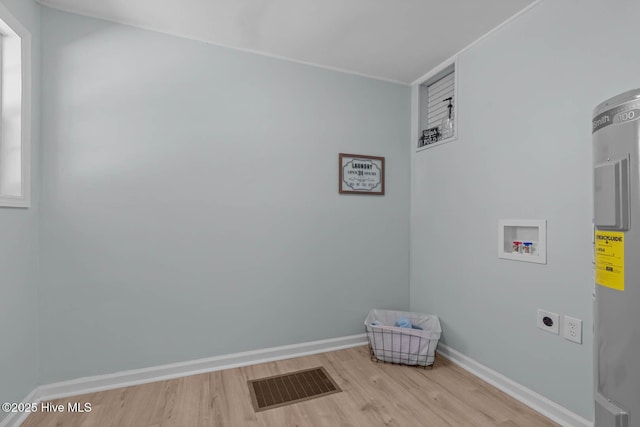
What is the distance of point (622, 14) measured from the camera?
4.40ft

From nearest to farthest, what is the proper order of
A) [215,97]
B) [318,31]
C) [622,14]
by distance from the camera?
1. [622,14]
2. [318,31]
3. [215,97]

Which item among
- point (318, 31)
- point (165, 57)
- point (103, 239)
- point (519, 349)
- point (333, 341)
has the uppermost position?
point (318, 31)

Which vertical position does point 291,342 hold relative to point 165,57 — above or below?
below

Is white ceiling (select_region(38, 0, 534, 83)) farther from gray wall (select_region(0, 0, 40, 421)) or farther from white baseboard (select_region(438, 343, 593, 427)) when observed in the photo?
white baseboard (select_region(438, 343, 593, 427))

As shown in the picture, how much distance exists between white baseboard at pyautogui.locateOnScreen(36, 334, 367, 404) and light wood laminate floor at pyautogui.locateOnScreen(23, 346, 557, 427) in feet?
0.15

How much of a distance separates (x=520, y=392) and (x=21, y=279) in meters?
2.85

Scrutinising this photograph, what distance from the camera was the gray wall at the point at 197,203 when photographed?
1.81 metres

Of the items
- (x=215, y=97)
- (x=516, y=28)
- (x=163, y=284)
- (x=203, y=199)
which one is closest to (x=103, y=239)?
(x=163, y=284)

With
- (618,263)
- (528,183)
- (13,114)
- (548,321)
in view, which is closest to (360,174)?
(528,183)

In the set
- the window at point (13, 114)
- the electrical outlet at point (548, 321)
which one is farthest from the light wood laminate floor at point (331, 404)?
the window at point (13, 114)

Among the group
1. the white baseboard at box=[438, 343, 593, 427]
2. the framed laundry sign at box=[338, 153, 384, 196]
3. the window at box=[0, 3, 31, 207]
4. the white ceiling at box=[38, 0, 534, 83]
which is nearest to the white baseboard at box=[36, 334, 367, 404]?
the white baseboard at box=[438, 343, 593, 427]

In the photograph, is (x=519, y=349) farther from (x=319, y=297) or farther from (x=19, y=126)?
(x=19, y=126)

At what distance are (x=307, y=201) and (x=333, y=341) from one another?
3.77ft

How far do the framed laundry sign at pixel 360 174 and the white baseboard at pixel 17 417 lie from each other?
228 centimetres
